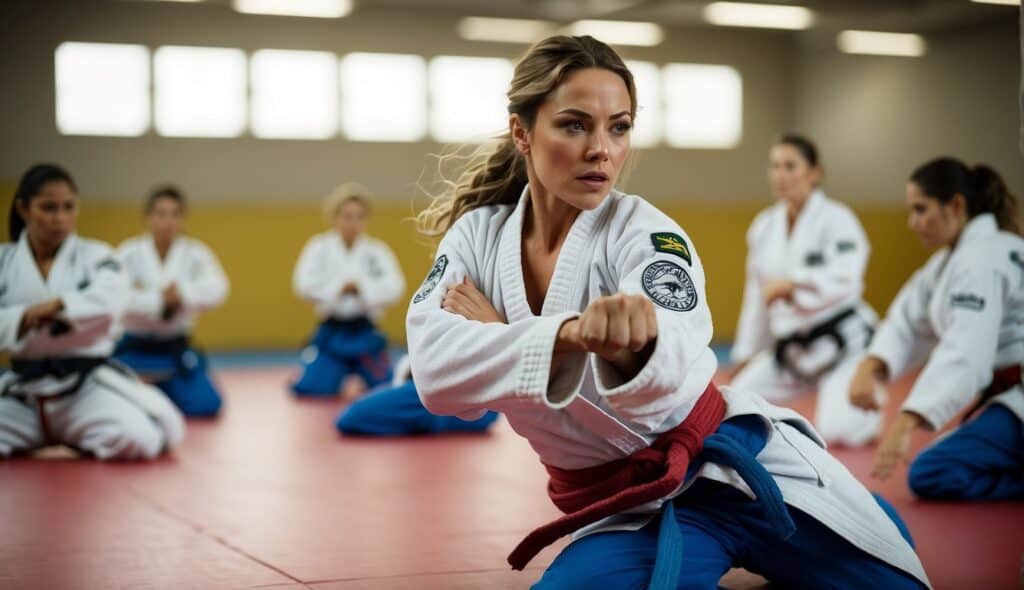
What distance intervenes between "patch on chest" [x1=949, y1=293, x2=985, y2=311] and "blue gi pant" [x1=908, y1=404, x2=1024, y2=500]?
1.60 ft

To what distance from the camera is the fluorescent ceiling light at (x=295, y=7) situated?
1338 centimetres

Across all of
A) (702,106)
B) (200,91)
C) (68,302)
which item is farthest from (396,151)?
(68,302)

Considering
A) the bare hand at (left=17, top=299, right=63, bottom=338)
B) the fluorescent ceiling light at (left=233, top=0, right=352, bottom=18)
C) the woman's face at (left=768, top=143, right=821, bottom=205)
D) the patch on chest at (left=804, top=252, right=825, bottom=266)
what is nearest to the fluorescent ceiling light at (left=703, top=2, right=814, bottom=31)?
the fluorescent ceiling light at (left=233, top=0, right=352, bottom=18)

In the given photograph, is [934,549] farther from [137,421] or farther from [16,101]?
[16,101]

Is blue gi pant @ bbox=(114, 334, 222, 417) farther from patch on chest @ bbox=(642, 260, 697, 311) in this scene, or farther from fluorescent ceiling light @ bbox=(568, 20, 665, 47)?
fluorescent ceiling light @ bbox=(568, 20, 665, 47)

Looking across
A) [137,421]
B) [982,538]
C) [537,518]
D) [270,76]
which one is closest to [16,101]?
[270,76]

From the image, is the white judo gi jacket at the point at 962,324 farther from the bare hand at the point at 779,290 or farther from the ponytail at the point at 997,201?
the bare hand at the point at 779,290

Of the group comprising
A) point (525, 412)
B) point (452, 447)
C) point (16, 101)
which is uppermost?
point (16, 101)

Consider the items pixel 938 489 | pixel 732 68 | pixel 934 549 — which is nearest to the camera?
pixel 934 549

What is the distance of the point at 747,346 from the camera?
7.20m

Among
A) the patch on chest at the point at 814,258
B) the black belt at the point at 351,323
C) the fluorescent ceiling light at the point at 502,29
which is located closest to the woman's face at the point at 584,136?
the patch on chest at the point at 814,258

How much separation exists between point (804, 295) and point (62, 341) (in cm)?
402

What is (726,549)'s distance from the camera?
8.55ft

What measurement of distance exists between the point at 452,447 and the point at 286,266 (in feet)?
25.6
